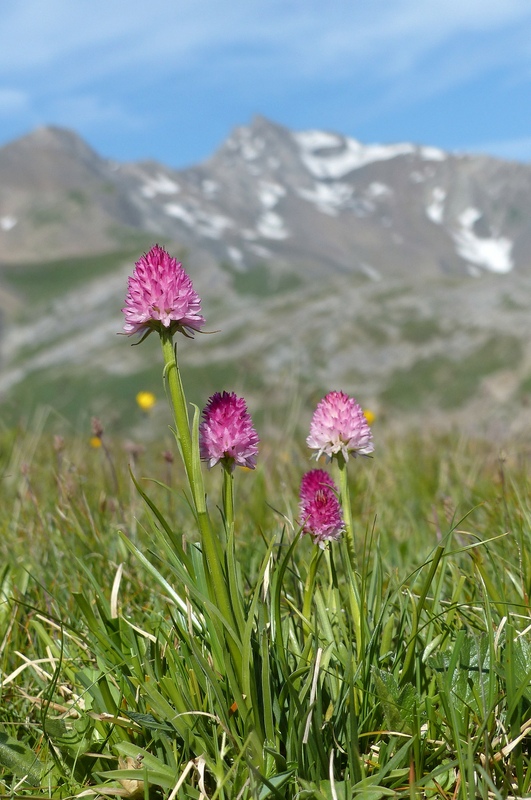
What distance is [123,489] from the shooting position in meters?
5.04

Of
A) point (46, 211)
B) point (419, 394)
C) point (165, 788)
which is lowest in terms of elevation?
point (165, 788)

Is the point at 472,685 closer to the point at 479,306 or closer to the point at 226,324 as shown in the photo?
the point at 479,306

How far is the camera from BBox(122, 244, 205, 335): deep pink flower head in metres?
1.56

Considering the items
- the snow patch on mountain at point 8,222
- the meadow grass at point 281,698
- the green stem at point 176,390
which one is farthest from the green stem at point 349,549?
the snow patch on mountain at point 8,222

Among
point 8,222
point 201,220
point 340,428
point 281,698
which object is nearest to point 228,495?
point 340,428

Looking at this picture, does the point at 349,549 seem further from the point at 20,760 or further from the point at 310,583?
the point at 20,760

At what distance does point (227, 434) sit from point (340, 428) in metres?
0.37

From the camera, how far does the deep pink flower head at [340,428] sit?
74.9 inches

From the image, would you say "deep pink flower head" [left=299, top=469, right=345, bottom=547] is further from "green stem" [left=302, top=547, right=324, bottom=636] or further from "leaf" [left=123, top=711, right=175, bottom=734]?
"leaf" [left=123, top=711, right=175, bottom=734]

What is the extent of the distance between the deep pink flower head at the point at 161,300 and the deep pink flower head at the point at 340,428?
472 millimetres

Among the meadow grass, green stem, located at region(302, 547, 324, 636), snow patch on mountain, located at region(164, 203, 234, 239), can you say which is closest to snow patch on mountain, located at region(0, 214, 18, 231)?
snow patch on mountain, located at region(164, 203, 234, 239)

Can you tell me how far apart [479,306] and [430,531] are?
19694 millimetres

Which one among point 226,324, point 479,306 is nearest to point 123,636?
point 479,306

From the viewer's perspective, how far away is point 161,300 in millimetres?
1557
